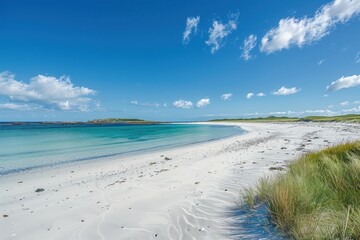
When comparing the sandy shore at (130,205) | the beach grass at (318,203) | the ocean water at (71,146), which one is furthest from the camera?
the ocean water at (71,146)

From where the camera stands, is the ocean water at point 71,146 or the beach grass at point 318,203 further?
the ocean water at point 71,146

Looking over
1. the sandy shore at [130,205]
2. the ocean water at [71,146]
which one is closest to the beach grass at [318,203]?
the sandy shore at [130,205]

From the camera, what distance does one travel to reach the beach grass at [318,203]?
124 inches

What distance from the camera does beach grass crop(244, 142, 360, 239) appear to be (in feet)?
10.3

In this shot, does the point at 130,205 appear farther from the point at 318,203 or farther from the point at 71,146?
the point at 71,146

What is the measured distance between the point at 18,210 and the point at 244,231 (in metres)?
6.45

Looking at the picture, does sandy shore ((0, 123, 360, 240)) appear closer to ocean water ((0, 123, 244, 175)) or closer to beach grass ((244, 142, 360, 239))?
beach grass ((244, 142, 360, 239))

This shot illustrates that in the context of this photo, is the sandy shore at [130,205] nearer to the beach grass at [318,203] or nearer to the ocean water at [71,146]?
the beach grass at [318,203]

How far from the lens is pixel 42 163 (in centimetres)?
1473

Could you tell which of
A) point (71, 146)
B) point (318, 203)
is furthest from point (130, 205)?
point (71, 146)

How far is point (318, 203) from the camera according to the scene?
4.07 meters

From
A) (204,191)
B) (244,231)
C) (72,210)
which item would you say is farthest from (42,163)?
(244,231)

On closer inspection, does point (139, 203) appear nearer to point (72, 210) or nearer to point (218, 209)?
point (72, 210)

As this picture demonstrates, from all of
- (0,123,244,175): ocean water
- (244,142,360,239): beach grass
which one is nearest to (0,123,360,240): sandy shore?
(244,142,360,239): beach grass
